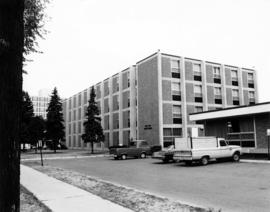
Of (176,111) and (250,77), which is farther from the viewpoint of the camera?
(250,77)

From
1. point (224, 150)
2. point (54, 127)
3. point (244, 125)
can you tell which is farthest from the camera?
point (54, 127)

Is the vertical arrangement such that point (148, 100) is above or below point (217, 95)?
below

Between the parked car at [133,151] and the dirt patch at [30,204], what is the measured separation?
20524 millimetres

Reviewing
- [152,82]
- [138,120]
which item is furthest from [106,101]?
[152,82]

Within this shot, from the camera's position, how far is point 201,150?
21406 millimetres

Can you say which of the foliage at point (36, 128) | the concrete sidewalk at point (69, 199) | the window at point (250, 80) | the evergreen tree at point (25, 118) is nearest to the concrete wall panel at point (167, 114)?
the window at point (250, 80)

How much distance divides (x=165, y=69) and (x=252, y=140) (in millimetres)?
19451

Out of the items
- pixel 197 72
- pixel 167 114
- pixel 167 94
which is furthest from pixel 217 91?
pixel 167 114

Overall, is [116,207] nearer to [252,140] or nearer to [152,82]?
[252,140]

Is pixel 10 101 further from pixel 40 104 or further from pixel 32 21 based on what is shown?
pixel 40 104

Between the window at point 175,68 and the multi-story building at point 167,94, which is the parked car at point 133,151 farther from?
the window at point 175,68

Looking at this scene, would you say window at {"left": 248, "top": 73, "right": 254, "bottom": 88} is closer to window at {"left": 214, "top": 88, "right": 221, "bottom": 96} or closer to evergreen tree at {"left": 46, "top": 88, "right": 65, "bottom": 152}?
window at {"left": 214, "top": 88, "right": 221, "bottom": 96}

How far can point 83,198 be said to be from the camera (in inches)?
356

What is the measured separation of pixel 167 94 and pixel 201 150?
69.1 ft
